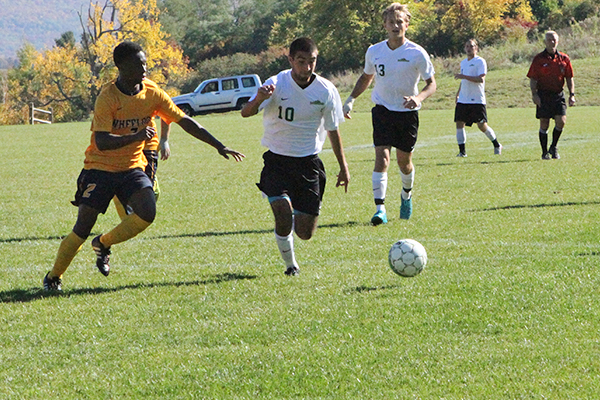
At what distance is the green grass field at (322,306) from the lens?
4043mm

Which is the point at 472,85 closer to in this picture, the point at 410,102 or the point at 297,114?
the point at 410,102

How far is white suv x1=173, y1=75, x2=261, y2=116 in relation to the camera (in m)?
42.5

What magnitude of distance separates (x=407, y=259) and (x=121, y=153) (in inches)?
92.9

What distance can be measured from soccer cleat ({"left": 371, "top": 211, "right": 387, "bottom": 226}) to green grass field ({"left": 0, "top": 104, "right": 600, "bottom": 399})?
81 millimetres

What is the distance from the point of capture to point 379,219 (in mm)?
8797

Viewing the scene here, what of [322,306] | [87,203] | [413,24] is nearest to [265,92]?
[87,203]

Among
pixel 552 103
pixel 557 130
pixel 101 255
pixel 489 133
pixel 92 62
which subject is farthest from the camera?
pixel 92 62

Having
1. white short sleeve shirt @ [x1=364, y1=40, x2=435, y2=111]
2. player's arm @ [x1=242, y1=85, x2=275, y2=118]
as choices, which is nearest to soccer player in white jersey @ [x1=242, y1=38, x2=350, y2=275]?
player's arm @ [x1=242, y1=85, x2=275, y2=118]

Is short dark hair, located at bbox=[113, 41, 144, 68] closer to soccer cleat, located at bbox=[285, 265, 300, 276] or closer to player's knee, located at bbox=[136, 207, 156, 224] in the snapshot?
player's knee, located at bbox=[136, 207, 156, 224]

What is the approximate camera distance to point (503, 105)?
1468 inches

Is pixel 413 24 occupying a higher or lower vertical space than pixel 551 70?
higher

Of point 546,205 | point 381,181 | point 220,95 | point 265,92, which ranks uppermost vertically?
point 265,92

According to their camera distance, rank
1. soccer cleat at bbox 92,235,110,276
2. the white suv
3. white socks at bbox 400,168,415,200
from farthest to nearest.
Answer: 1. the white suv
2. white socks at bbox 400,168,415,200
3. soccer cleat at bbox 92,235,110,276

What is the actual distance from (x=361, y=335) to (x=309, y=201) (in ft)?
6.75
